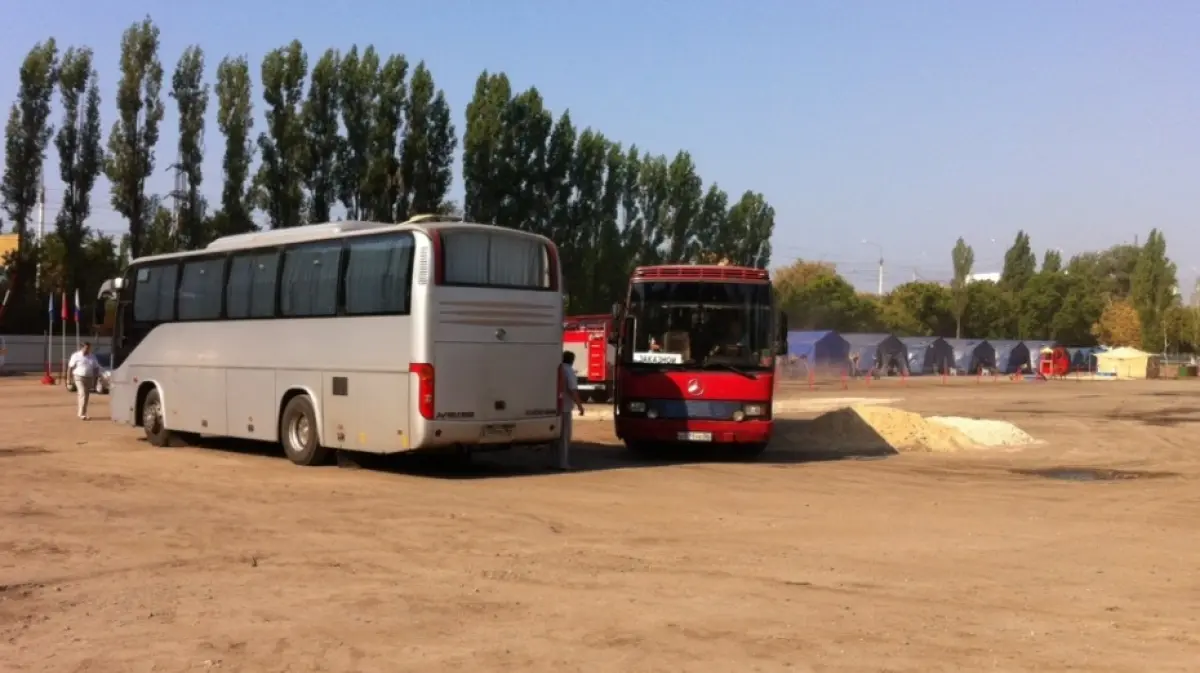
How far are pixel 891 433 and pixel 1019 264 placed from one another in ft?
341

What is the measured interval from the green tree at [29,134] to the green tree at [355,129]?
15.6 meters

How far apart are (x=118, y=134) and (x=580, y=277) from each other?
23.3 metres

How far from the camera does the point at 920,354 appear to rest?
78750 millimetres

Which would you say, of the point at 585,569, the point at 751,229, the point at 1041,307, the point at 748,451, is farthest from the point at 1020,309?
the point at 585,569

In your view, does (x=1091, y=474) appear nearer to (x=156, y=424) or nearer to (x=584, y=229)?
(x=156, y=424)

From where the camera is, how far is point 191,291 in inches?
776

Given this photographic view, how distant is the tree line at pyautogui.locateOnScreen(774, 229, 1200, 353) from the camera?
100 m

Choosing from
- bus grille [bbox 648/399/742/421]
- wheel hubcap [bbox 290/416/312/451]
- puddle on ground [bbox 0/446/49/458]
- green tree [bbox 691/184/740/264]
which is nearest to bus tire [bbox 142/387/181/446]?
puddle on ground [bbox 0/446/49/458]

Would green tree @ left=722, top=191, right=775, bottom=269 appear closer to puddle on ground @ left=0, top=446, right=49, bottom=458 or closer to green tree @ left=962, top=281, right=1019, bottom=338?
green tree @ left=962, top=281, right=1019, bottom=338

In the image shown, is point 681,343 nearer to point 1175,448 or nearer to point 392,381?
point 392,381

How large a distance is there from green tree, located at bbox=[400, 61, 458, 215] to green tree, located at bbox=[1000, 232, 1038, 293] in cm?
8163

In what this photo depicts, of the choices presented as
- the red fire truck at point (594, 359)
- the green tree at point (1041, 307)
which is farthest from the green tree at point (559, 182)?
the green tree at point (1041, 307)

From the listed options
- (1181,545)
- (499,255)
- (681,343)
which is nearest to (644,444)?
(681,343)

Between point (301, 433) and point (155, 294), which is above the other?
point (155, 294)
